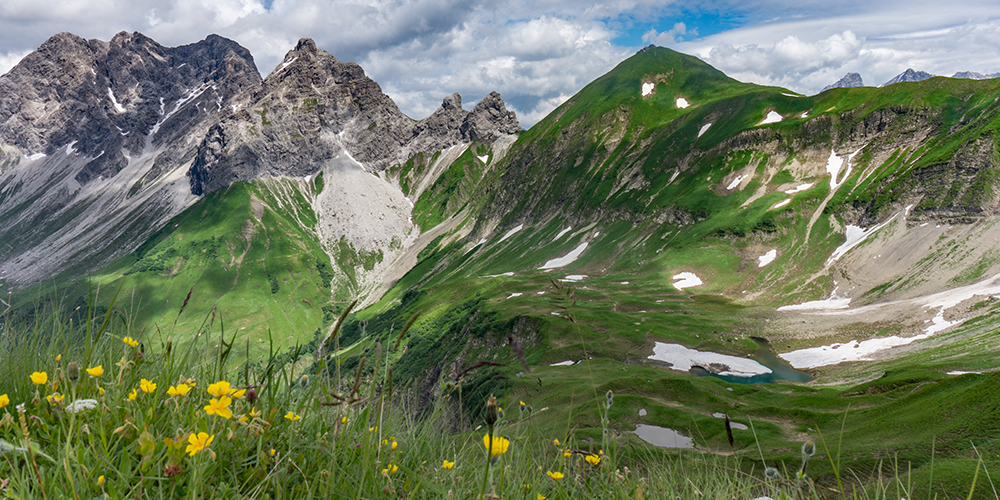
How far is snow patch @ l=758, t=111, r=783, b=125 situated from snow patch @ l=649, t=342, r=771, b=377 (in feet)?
349

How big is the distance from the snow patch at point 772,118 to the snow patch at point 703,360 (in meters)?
107

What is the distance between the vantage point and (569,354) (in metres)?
A: 67.1

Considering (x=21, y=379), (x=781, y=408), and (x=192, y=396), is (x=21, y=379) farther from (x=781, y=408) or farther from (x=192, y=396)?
(x=781, y=408)

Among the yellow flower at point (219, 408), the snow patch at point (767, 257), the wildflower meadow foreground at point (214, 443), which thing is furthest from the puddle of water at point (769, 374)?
the yellow flower at point (219, 408)

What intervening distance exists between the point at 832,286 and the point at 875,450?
8094 centimetres

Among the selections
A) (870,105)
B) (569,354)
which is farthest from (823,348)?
(870,105)

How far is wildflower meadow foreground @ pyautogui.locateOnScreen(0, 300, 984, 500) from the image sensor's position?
2293 millimetres

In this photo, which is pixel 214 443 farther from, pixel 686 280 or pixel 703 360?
pixel 686 280

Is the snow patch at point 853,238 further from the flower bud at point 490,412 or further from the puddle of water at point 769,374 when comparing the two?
the flower bud at point 490,412

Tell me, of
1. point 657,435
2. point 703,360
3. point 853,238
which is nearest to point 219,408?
point 657,435

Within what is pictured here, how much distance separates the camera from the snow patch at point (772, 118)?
147738 millimetres

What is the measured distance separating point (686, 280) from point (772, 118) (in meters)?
72.6

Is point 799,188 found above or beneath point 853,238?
above

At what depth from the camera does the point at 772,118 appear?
14938cm
